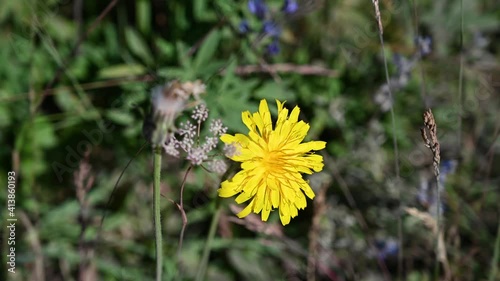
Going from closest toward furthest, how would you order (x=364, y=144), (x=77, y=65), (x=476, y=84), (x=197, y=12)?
(x=197, y=12) → (x=77, y=65) → (x=364, y=144) → (x=476, y=84)

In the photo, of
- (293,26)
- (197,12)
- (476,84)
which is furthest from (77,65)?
(476,84)

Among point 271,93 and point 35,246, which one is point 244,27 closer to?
point 271,93

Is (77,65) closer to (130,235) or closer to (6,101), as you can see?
(6,101)

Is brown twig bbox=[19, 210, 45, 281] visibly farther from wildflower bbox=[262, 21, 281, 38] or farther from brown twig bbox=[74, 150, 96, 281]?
wildflower bbox=[262, 21, 281, 38]

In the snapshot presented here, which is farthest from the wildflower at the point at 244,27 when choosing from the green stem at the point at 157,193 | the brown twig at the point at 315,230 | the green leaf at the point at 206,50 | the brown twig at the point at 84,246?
the green stem at the point at 157,193

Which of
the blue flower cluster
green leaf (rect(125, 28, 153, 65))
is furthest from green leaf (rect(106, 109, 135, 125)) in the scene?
the blue flower cluster

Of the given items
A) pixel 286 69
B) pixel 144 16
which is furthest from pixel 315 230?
pixel 144 16

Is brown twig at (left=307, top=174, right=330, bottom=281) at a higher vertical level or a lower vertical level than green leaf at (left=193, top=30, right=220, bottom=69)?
lower

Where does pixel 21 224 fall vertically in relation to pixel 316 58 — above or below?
below
